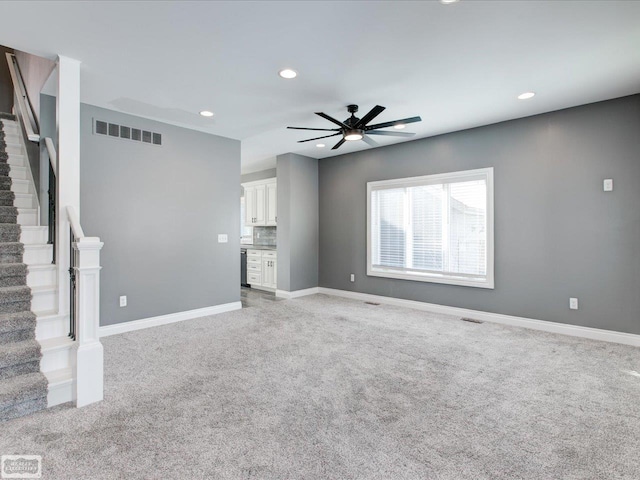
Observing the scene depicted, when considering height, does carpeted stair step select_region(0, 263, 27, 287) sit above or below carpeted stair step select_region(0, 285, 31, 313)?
above

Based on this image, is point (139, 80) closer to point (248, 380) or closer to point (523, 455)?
point (248, 380)

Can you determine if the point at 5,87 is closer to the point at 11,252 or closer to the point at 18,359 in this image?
the point at 11,252

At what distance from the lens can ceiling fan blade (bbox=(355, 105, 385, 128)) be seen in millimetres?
3332

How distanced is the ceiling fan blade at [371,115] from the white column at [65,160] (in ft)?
8.86

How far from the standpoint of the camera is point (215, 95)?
145 inches

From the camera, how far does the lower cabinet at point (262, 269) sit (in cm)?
691

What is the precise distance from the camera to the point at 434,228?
5.25 m

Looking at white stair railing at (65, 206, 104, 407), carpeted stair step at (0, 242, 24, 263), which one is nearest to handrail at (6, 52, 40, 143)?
carpeted stair step at (0, 242, 24, 263)

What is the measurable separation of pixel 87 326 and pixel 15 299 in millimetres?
801

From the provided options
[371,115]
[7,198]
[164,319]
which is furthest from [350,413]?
[7,198]

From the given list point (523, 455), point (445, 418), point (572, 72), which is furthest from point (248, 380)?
point (572, 72)

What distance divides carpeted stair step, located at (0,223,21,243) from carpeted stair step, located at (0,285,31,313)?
Answer: 0.68 meters

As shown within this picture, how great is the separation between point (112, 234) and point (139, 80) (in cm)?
186

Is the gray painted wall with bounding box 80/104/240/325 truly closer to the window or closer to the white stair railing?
the white stair railing
